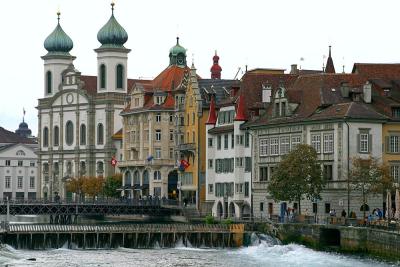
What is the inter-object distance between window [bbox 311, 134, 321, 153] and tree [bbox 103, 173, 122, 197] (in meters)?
67.7

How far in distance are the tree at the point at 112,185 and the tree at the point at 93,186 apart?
2741 mm

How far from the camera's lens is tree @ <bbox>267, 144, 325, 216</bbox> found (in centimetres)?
11938

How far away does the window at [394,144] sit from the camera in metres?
123

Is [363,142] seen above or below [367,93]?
below

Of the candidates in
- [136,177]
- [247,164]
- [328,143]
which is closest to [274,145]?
[247,164]

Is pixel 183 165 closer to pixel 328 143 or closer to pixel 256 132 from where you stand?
pixel 256 132

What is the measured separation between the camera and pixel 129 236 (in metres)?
121

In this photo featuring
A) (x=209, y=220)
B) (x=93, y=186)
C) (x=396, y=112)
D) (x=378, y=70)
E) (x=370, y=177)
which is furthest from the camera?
(x=93, y=186)

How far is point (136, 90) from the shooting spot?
607ft

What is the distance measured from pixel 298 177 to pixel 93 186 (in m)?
80.0

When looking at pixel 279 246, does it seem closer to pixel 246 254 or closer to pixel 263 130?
pixel 246 254

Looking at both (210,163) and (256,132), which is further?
(210,163)

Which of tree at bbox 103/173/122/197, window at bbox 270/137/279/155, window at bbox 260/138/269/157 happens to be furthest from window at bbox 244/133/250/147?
tree at bbox 103/173/122/197

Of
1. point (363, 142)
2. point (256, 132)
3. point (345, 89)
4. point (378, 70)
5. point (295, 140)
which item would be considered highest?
point (378, 70)
